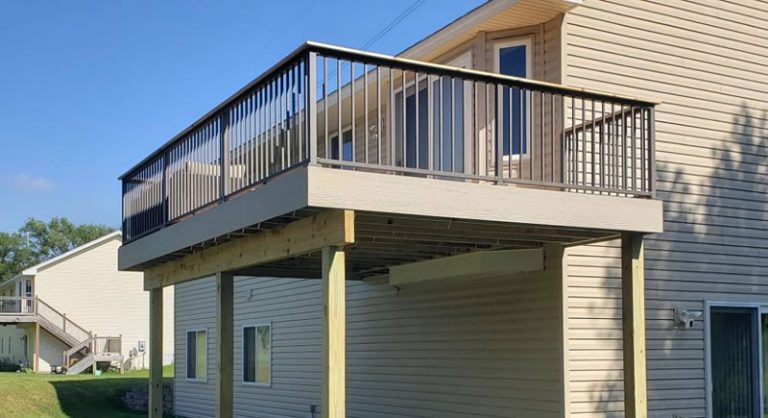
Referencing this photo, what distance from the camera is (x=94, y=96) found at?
41.7m

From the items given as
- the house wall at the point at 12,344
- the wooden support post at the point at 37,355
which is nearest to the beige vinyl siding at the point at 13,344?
the house wall at the point at 12,344

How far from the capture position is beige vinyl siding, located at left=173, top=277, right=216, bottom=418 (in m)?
18.4

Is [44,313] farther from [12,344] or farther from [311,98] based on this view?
[311,98]

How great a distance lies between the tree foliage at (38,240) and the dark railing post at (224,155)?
222 ft

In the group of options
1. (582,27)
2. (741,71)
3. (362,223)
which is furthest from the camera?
(741,71)

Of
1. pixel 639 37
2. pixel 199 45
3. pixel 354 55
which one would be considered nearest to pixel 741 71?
pixel 639 37

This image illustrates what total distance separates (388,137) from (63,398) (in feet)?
55.0

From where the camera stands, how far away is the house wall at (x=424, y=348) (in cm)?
935

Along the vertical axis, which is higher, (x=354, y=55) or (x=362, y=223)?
(x=354, y=55)

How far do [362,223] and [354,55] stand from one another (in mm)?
1491

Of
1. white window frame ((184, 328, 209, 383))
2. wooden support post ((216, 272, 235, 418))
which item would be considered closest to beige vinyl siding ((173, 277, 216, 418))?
white window frame ((184, 328, 209, 383))

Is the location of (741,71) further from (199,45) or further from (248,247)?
(199,45)

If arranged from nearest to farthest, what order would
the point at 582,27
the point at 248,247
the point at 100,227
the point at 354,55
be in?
the point at 354,55 → the point at 248,247 → the point at 582,27 → the point at 100,227

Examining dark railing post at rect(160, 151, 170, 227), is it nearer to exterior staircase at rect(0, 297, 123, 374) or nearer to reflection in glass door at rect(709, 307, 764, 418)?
reflection in glass door at rect(709, 307, 764, 418)
